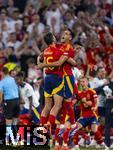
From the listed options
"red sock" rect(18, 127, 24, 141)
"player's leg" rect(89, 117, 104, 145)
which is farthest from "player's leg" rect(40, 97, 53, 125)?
"player's leg" rect(89, 117, 104, 145)

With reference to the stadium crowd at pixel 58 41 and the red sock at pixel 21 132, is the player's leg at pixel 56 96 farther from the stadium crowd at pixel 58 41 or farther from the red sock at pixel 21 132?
the stadium crowd at pixel 58 41

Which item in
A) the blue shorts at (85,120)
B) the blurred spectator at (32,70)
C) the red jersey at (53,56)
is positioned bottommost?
the blue shorts at (85,120)

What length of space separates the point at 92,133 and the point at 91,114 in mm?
1819

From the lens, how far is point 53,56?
16859 millimetres

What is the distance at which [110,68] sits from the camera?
76.9 feet

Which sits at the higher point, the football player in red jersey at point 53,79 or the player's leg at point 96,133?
the football player in red jersey at point 53,79

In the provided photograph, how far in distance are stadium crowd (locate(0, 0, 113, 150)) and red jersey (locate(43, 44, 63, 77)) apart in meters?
2.59

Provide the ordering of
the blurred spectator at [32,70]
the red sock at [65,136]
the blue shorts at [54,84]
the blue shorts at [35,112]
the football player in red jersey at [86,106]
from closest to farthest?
the blue shorts at [54,84], the red sock at [65,136], the football player in red jersey at [86,106], the blue shorts at [35,112], the blurred spectator at [32,70]

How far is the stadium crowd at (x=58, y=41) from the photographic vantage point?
67.3 ft

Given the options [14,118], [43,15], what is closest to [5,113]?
[14,118]

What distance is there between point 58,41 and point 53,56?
16.7 ft

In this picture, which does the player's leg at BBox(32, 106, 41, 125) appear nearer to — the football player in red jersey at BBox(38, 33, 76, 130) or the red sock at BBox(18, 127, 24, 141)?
the red sock at BBox(18, 127, 24, 141)

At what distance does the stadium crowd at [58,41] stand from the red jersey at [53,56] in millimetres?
2587

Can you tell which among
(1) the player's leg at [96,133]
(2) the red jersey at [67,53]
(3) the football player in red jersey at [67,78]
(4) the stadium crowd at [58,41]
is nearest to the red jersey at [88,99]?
(1) the player's leg at [96,133]
